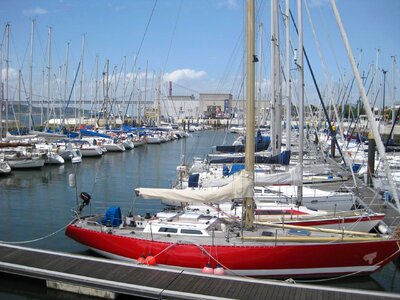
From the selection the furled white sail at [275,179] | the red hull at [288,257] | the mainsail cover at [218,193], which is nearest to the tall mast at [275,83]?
the furled white sail at [275,179]

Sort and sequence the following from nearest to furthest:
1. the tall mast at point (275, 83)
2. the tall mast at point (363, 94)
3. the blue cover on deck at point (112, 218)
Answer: the tall mast at point (363, 94) → the blue cover on deck at point (112, 218) → the tall mast at point (275, 83)

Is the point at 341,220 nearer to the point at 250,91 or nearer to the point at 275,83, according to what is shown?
the point at 250,91

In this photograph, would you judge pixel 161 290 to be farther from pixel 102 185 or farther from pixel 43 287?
pixel 102 185

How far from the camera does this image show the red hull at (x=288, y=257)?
1489cm

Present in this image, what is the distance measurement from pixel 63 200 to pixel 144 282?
19983mm

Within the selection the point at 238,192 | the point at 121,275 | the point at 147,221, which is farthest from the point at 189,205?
the point at 121,275

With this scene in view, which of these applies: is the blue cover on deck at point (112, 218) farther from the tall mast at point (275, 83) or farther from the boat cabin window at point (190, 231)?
the tall mast at point (275, 83)

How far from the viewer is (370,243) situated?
49.0 ft

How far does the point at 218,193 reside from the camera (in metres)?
16.0

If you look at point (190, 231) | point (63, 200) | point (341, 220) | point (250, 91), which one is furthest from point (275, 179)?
point (63, 200)

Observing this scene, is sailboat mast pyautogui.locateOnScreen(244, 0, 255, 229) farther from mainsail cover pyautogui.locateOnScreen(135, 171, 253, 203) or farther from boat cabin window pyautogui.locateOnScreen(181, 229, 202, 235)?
boat cabin window pyautogui.locateOnScreen(181, 229, 202, 235)

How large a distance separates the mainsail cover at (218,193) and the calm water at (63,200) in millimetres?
4280

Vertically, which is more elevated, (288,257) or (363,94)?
(363,94)

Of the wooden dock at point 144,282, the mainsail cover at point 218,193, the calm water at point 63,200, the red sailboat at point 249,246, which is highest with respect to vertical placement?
the mainsail cover at point 218,193
